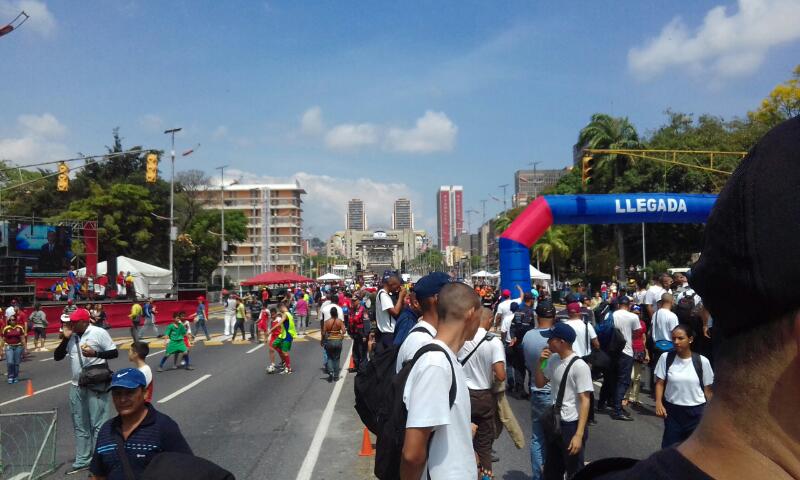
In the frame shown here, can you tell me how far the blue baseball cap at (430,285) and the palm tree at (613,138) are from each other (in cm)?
4003

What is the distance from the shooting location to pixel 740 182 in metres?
0.93

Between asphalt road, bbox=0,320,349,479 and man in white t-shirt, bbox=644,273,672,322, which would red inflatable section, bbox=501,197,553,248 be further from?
asphalt road, bbox=0,320,349,479

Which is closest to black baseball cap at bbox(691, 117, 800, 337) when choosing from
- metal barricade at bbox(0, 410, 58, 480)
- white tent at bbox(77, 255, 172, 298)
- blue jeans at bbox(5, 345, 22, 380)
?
metal barricade at bbox(0, 410, 58, 480)

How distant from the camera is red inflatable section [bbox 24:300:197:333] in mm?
27703

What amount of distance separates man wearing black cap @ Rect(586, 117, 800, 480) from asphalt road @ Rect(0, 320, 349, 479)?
6.51 m

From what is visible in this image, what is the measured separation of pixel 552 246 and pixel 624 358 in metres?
48.7

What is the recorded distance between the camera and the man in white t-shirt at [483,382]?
571 centimetres

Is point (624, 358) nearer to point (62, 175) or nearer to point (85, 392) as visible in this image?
point (85, 392)

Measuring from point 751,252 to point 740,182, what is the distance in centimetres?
11

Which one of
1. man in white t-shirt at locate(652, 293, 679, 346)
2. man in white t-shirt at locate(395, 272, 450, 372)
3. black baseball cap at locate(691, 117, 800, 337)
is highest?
black baseball cap at locate(691, 117, 800, 337)

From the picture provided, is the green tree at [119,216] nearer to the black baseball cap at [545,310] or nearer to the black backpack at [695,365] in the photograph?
the black baseball cap at [545,310]

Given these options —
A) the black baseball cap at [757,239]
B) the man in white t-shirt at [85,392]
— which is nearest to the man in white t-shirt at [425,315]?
the black baseball cap at [757,239]

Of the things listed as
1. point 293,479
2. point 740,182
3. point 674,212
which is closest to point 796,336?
point 740,182

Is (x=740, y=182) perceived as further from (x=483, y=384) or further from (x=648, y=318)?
(x=648, y=318)
